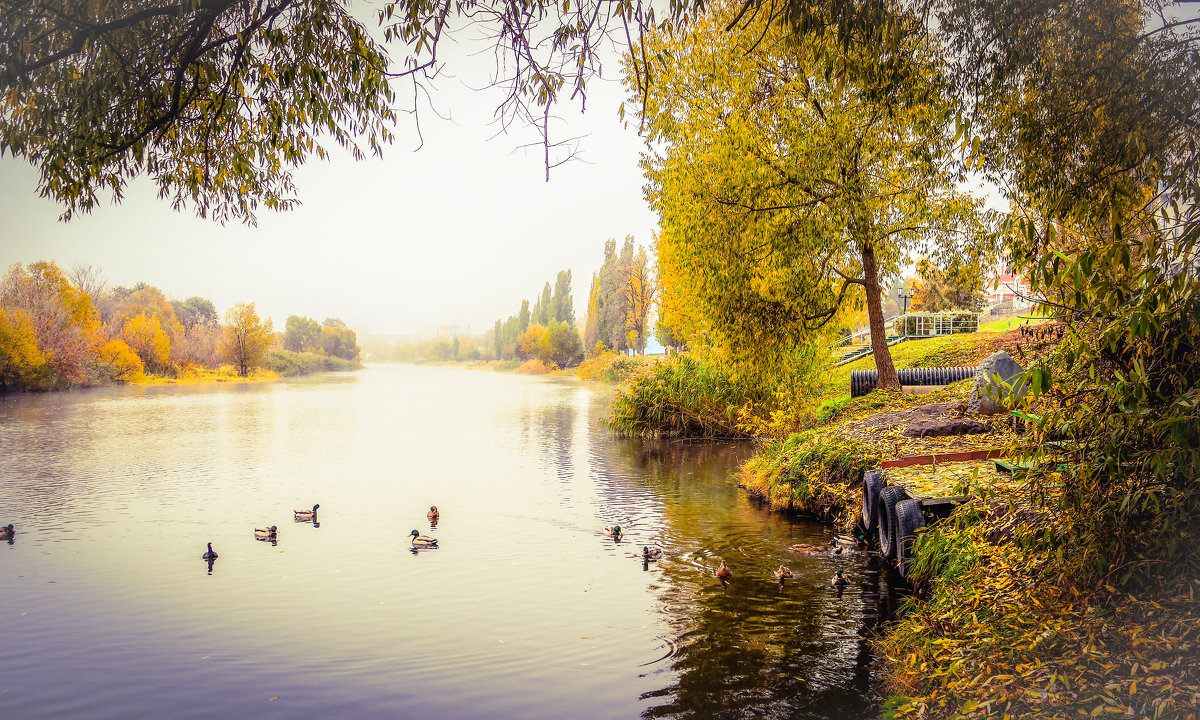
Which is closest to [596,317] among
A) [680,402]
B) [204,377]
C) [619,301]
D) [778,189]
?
[619,301]

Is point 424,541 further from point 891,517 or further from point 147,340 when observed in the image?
point 147,340

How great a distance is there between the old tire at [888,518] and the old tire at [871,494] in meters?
0.45

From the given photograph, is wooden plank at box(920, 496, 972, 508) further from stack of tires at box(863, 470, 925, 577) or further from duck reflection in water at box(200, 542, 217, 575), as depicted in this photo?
duck reflection in water at box(200, 542, 217, 575)

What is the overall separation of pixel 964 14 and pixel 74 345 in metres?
58.3

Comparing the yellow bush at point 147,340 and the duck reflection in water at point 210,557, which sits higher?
the yellow bush at point 147,340

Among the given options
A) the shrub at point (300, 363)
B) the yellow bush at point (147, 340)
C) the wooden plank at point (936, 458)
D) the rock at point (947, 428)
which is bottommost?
the wooden plank at point (936, 458)

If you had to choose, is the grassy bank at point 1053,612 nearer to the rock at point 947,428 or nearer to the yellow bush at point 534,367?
the rock at point 947,428

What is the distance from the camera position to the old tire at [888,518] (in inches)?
369

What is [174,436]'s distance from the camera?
1027 inches

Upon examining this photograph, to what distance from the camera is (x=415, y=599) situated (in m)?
9.53

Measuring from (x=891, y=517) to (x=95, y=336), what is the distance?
62.0m

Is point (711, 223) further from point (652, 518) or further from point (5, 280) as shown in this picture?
point (5, 280)

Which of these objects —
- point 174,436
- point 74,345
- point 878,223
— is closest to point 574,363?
point 74,345

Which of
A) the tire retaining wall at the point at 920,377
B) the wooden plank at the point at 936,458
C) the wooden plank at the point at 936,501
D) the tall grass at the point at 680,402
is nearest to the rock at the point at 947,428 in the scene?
the wooden plank at the point at 936,458
